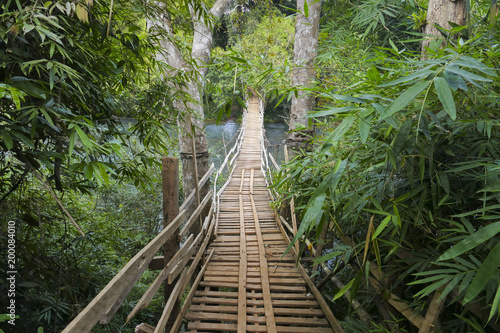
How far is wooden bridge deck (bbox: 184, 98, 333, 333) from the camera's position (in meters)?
1.92

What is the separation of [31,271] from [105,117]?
3.75ft

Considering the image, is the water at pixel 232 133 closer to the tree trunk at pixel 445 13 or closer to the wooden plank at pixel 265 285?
the wooden plank at pixel 265 285

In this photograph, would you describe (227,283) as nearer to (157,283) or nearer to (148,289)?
(157,283)

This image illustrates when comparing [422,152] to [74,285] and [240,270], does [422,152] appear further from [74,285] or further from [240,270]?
[74,285]

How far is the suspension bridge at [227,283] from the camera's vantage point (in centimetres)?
121

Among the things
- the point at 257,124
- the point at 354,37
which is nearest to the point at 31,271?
the point at 354,37

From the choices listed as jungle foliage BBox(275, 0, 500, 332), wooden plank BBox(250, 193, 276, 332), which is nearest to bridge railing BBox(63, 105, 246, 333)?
wooden plank BBox(250, 193, 276, 332)

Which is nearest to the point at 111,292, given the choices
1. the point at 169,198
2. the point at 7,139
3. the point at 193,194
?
the point at 7,139

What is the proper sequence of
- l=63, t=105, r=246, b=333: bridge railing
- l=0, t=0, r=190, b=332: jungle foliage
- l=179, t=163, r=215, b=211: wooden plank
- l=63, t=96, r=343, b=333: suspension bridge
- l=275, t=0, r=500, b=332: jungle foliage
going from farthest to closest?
l=179, t=163, r=215, b=211: wooden plank < l=63, t=96, r=343, b=333: suspension bridge < l=0, t=0, r=190, b=332: jungle foliage < l=63, t=105, r=246, b=333: bridge railing < l=275, t=0, r=500, b=332: jungle foliage

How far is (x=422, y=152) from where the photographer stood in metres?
0.92

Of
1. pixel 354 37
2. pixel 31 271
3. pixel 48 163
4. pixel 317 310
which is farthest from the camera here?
pixel 354 37

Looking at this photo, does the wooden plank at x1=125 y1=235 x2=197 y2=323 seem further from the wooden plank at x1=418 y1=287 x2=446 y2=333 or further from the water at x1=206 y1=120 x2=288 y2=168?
the water at x1=206 y1=120 x2=288 y2=168

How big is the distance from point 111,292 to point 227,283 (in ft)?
4.95

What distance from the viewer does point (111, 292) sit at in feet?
3.21
